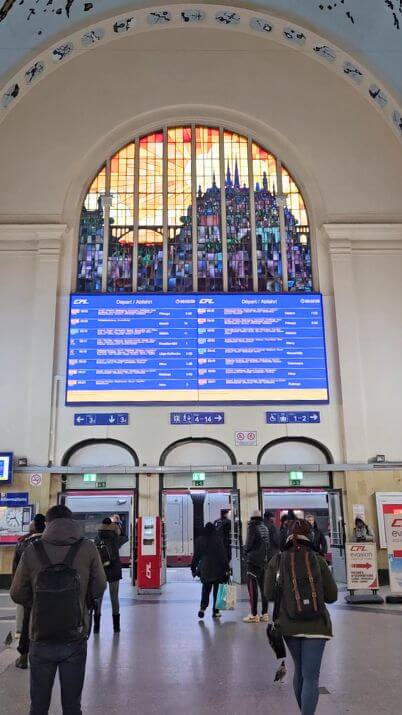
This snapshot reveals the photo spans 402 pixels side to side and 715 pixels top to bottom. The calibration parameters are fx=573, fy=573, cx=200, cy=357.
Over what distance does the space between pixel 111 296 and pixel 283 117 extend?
6796mm

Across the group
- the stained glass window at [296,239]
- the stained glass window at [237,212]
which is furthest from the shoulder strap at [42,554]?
the stained glass window at [296,239]

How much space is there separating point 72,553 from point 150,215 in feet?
44.2

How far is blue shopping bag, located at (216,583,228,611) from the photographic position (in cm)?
793

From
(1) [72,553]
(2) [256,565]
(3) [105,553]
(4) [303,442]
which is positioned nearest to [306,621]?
(1) [72,553]

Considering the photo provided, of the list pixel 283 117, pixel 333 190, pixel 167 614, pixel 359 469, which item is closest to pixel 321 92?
pixel 283 117

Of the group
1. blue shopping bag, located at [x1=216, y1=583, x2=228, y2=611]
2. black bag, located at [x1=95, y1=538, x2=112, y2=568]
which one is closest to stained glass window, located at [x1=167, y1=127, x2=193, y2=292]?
blue shopping bag, located at [x1=216, y1=583, x2=228, y2=611]

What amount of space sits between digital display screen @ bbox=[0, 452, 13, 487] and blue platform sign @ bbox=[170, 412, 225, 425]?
3.75 m

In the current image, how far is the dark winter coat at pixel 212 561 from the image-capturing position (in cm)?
775

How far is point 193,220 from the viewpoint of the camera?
15422 mm

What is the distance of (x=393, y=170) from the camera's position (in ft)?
49.9

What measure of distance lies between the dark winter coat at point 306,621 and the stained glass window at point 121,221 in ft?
39.3

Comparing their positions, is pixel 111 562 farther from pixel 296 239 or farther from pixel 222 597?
pixel 296 239

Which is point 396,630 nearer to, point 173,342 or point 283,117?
point 173,342

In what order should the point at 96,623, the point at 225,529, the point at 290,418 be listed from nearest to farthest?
the point at 96,623
the point at 225,529
the point at 290,418
